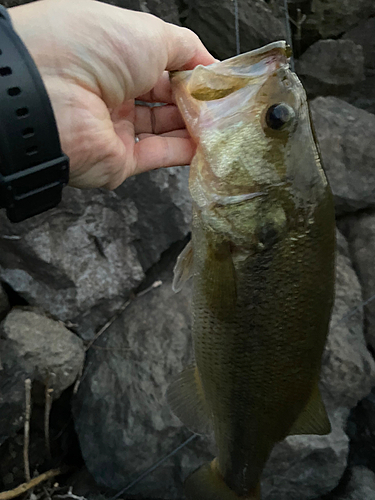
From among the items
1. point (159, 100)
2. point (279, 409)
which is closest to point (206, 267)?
point (279, 409)

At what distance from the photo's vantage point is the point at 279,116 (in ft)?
3.00

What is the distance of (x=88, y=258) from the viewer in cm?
193

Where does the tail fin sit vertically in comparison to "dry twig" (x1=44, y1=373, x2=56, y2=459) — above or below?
above

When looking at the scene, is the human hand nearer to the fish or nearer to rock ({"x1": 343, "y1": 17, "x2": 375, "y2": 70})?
the fish

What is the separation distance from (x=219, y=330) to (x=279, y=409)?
1.03 feet

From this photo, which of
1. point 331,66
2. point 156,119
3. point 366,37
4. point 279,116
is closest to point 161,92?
point 156,119

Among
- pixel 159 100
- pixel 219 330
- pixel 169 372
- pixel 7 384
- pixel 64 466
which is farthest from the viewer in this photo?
pixel 64 466

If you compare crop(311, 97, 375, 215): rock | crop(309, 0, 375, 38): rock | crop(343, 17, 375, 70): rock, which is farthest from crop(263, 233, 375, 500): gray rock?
crop(309, 0, 375, 38): rock

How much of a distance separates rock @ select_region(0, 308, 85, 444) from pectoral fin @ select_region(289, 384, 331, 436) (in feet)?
3.88

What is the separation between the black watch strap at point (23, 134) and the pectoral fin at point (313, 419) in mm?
1015

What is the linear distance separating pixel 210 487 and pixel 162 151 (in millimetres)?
1184

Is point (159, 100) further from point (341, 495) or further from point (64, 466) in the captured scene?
point (341, 495)

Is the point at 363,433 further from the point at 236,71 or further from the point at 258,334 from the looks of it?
the point at 236,71

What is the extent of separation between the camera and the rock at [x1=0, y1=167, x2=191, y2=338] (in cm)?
182
